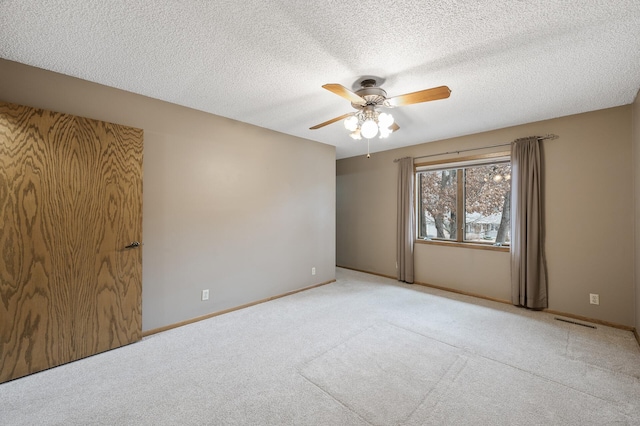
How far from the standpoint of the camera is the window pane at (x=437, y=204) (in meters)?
4.66

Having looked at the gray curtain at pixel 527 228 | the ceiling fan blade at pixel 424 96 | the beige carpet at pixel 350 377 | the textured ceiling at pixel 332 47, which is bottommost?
the beige carpet at pixel 350 377

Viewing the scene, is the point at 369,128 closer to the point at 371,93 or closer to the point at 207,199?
the point at 371,93

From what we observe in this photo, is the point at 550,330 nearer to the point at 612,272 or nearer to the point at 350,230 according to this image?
the point at 612,272

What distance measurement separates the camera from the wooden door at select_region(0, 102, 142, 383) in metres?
2.09

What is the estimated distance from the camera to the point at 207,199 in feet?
11.0

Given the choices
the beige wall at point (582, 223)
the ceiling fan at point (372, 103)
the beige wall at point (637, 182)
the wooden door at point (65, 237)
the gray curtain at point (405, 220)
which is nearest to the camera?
the wooden door at point (65, 237)

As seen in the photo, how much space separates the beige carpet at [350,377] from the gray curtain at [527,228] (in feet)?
1.52

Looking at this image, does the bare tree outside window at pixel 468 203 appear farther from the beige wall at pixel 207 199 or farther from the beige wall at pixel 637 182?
the beige wall at pixel 207 199

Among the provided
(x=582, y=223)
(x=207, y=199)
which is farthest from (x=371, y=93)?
(x=582, y=223)

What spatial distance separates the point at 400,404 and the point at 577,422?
1.07 meters

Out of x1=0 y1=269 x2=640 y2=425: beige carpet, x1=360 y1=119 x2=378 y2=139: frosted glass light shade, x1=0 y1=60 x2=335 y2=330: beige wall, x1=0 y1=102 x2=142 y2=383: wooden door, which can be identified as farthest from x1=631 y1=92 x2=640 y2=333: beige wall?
x1=0 y1=102 x2=142 y2=383: wooden door

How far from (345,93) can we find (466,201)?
3.35 meters

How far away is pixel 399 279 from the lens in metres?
5.02

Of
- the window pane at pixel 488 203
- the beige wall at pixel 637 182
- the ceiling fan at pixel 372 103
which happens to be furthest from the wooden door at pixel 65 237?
the beige wall at pixel 637 182
